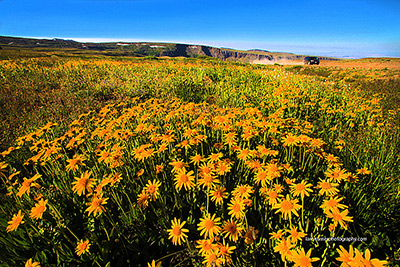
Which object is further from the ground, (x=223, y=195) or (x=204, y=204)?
(x=223, y=195)

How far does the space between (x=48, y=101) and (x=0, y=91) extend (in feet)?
8.69

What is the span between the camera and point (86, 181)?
6.66ft

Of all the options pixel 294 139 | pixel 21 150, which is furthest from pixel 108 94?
pixel 294 139

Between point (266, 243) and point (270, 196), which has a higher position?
point (270, 196)

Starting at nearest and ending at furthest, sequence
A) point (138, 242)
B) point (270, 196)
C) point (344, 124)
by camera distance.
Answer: point (270, 196) → point (138, 242) → point (344, 124)

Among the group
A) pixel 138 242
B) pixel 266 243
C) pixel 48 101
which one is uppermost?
pixel 48 101

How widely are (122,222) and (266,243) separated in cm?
181

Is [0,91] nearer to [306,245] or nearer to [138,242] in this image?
[138,242]

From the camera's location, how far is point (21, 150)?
3.87 meters

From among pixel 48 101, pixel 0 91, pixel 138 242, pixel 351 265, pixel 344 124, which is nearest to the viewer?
pixel 351 265

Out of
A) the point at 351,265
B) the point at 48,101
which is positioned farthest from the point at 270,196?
the point at 48,101

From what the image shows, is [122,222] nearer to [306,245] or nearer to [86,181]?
[86,181]

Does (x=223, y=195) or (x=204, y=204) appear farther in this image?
(x=204, y=204)

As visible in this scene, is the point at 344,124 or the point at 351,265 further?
the point at 344,124
